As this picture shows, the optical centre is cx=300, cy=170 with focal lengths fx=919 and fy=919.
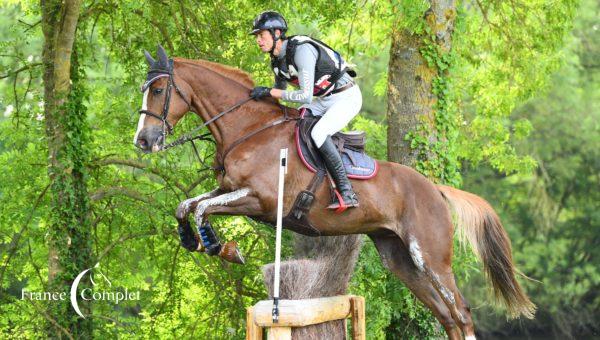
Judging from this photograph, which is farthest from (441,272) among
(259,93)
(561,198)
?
(561,198)

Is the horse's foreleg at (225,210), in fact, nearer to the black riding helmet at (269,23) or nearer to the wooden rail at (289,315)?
the wooden rail at (289,315)

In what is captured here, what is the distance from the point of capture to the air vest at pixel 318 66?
717cm

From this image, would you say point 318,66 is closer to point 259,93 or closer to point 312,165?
point 259,93

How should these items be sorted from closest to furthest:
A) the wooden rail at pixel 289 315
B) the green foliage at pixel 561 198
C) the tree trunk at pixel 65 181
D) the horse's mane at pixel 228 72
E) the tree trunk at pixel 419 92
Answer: the wooden rail at pixel 289 315
the horse's mane at pixel 228 72
the tree trunk at pixel 65 181
the tree trunk at pixel 419 92
the green foliage at pixel 561 198

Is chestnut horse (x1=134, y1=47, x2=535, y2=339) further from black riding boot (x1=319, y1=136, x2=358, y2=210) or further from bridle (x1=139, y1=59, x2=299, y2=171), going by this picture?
black riding boot (x1=319, y1=136, x2=358, y2=210)

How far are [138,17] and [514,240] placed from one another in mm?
19068

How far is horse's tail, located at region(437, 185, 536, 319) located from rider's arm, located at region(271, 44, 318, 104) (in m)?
1.80

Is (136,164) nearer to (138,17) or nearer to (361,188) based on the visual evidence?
(138,17)

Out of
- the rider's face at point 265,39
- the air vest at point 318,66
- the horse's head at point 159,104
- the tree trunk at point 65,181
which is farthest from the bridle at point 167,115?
the tree trunk at point 65,181

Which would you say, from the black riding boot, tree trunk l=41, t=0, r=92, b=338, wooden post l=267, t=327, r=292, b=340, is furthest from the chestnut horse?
tree trunk l=41, t=0, r=92, b=338

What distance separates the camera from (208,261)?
11.7m

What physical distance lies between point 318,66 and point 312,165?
0.79 meters

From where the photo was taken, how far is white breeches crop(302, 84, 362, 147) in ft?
23.8

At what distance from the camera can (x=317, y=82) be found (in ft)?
24.3
